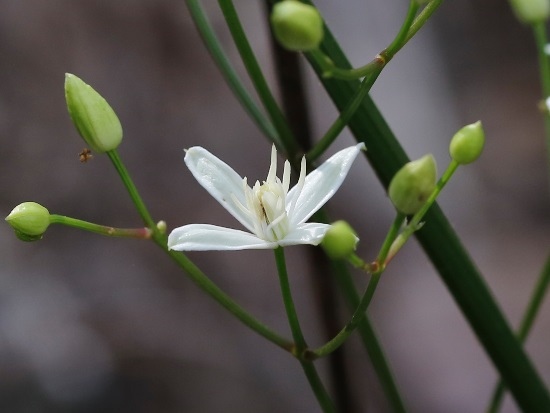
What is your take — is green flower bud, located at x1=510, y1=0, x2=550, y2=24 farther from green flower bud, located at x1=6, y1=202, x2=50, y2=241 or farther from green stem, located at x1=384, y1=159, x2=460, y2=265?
green flower bud, located at x1=6, y1=202, x2=50, y2=241

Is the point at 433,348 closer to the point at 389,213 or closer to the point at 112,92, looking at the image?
the point at 389,213

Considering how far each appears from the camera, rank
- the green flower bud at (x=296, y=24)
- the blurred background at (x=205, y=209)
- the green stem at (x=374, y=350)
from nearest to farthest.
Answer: the green flower bud at (x=296, y=24) < the green stem at (x=374, y=350) < the blurred background at (x=205, y=209)

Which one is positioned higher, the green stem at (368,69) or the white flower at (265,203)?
the green stem at (368,69)

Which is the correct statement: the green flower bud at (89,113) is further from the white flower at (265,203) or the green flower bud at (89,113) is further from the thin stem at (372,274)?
the thin stem at (372,274)

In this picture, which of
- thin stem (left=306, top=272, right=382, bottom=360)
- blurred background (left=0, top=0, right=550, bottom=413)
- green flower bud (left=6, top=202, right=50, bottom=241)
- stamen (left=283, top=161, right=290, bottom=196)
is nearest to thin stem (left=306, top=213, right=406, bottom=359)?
thin stem (left=306, top=272, right=382, bottom=360)

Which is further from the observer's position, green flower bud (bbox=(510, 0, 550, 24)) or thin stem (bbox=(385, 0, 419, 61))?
green flower bud (bbox=(510, 0, 550, 24))

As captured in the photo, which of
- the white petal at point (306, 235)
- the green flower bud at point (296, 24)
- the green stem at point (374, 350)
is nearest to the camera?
the green flower bud at point (296, 24)

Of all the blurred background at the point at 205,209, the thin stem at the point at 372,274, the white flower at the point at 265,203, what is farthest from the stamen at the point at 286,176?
the blurred background at the point at 205,209

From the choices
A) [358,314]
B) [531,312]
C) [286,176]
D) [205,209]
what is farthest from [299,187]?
[205,209]
